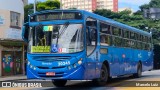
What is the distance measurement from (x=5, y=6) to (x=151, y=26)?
111 feet

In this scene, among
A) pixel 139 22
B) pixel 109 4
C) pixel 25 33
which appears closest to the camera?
pixel 25 33

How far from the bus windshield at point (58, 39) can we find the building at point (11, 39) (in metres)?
18.1

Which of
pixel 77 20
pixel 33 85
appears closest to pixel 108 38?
pixel 77 20

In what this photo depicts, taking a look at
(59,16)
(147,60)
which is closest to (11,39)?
(147,60)

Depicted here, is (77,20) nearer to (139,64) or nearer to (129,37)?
(129,37)

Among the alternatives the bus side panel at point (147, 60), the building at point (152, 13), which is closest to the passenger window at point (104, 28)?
the building at point (152, 13)

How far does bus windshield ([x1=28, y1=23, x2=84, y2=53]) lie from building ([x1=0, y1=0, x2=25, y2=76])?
18096 mm

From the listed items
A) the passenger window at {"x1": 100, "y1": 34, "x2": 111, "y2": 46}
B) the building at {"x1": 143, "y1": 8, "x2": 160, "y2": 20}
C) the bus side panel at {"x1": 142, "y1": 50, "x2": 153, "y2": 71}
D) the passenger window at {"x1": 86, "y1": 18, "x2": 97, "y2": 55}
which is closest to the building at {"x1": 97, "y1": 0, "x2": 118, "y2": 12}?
the bus side panel at {"x1": 142, "y1": 50, "x2": 153, "y2": 71}

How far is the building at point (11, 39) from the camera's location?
109ft

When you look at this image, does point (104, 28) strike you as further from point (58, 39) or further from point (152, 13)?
point (152, 13)

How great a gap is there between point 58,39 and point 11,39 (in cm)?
2019

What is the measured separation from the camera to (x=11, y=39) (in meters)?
34.0

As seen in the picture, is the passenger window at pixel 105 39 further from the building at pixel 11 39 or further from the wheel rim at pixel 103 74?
the building at pixel 11 39

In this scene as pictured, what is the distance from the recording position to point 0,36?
32.8 meters
